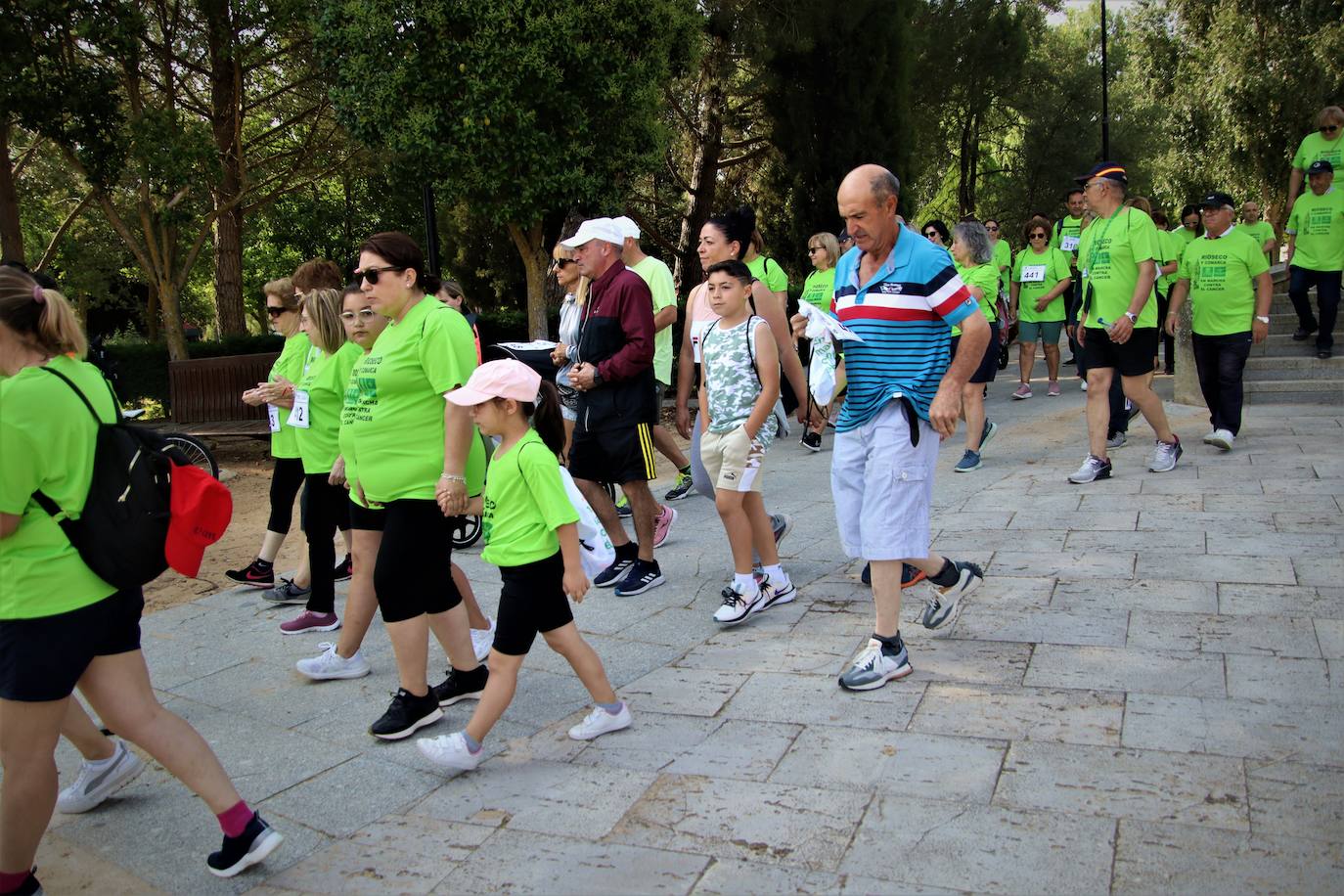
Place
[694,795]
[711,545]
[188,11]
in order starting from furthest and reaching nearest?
1. [188,11]
2. [711,545]
3. [694,795]

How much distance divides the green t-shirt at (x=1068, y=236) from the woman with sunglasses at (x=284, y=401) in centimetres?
876

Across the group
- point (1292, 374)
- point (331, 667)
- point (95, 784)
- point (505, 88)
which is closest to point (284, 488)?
point (331, 667)

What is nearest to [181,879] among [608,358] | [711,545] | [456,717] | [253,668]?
[456,717]

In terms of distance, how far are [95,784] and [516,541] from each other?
5.37 feet

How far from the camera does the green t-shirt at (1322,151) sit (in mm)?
9727

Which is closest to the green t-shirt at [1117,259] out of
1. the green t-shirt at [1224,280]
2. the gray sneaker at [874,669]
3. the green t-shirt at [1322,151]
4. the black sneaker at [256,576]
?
the green t-shirt at [1224,280]

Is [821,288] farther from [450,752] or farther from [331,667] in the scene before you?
[450,752]

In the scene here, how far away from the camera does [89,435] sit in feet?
9.61

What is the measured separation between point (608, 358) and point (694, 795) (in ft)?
8.88

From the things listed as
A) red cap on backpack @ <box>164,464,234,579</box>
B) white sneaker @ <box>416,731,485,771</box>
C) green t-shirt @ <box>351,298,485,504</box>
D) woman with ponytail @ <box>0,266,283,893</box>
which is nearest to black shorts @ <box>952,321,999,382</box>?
green t-shirt @ <box>351,298,485,504</box>

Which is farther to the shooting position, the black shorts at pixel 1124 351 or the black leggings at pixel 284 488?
the black shorts at pixel 1124 351

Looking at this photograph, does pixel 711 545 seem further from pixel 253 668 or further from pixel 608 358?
pixel 253 668

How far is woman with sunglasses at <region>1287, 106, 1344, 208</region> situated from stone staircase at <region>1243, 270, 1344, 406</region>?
148 cm

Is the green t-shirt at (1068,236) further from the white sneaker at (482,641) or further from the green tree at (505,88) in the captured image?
the white sneaker at (482,641)
